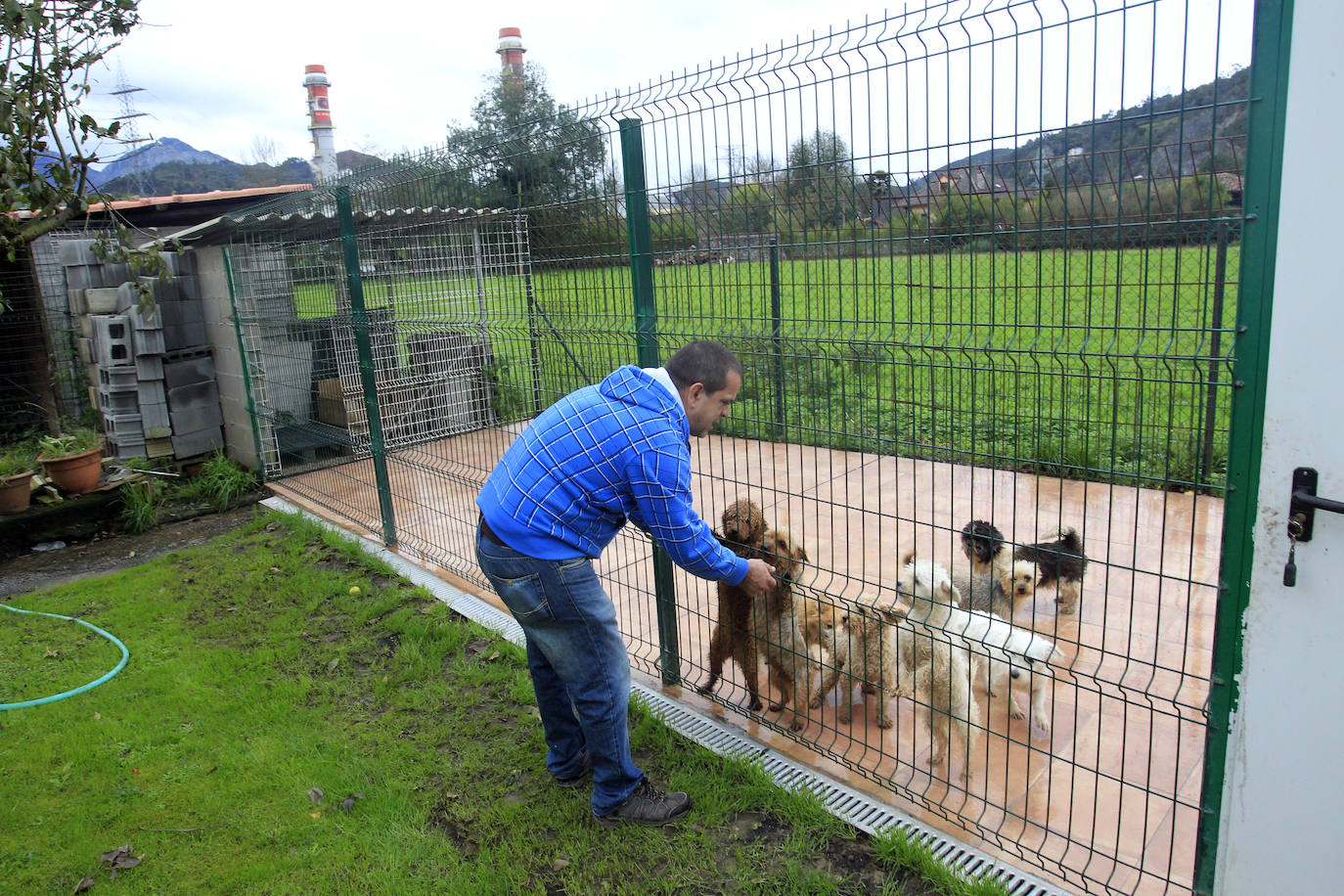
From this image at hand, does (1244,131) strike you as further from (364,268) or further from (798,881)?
(364,268)

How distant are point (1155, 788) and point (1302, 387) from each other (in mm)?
1825

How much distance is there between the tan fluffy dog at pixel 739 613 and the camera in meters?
3.48

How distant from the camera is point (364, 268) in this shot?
6223 millimetres

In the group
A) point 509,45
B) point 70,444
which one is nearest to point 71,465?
point 70,444

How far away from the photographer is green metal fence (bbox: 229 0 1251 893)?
7.41ft

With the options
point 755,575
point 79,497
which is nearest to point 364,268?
point 79,497

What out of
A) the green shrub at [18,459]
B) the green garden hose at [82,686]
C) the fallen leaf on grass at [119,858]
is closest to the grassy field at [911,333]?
the green garden hose at [82,686]

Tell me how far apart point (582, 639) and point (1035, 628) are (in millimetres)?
2397

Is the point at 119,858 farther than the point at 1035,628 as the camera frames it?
No

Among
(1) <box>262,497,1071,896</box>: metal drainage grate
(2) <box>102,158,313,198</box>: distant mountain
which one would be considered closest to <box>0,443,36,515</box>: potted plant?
(1) <box>262,497,1071,896</box>: metal drainage grate

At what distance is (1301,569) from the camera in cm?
197

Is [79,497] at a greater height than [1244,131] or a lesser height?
lesser

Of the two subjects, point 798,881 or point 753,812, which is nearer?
point 798,881

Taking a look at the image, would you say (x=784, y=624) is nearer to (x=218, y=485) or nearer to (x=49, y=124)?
(x=49, y=124)
